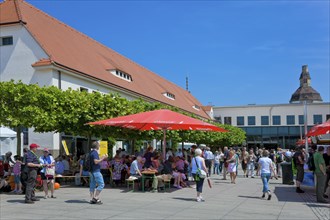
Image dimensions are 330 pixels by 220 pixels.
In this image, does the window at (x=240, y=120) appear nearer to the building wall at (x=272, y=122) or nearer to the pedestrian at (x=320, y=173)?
the building wall at (x=272, y=122)

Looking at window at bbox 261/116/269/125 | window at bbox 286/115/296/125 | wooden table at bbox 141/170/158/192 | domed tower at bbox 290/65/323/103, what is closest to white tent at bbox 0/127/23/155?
wooden table at bbox 141/170/158/192

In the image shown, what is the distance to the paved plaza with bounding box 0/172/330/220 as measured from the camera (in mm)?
9352

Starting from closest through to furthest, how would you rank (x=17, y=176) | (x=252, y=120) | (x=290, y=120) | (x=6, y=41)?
1. (x=17, y=176)
2. (x=6, y=41)
3. (x=290, y=120)
4. (x=252, y=120)

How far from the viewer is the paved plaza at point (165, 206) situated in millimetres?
9352

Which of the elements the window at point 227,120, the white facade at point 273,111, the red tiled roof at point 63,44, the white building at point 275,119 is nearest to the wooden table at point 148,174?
the red tiled roof at point 63,44

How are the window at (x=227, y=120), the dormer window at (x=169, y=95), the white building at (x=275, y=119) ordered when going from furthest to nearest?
the window at (x=227, y=120) < the white building at (x=275, y=119) < the dormer window at (x=169, y=95)

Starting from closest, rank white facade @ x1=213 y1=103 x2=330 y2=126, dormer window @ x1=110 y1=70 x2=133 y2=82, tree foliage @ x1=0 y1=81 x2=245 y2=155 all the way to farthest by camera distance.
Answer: tree foliage @ x1=0 y1=81 x2=245 y2=155
dormer window @ x1=110 y1=70 x2=133 y2=82
white facade @ x1=213 y1=103 x2=330 y2=126

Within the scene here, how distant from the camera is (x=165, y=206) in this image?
1070 cm

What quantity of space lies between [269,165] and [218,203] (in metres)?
2.33

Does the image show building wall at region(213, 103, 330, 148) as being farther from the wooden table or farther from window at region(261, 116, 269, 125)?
the wooden table

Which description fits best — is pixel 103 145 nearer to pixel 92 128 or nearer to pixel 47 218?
pixel 92 128

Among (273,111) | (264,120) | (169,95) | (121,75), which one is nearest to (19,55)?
(121,75)

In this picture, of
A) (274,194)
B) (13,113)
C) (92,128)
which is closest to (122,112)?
(92,128)

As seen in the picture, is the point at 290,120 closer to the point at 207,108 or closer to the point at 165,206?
the point at 207,108
